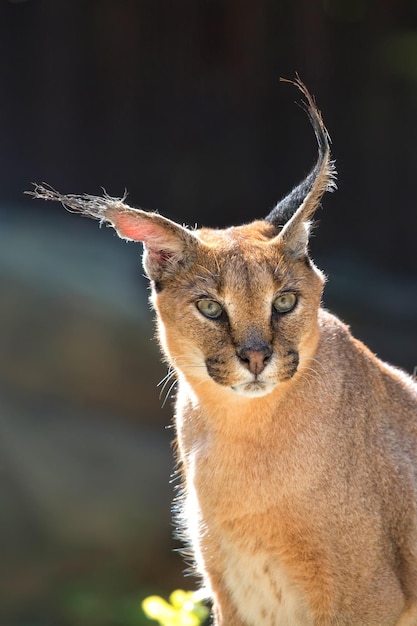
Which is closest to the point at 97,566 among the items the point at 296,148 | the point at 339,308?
the point at 339,308

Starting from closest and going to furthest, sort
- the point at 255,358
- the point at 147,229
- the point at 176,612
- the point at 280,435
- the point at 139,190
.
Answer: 1. the point at 176,612
2. the point at 255,358
3. the point at 147,229
4. the point at 280,435
5. the point at 139,190

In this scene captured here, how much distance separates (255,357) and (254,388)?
138 mm

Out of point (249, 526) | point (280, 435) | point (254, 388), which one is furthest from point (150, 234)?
point (249, 526)

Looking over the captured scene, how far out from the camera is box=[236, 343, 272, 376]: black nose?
3750mm

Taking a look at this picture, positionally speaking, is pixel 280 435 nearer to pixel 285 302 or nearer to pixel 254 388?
pixel 254 388

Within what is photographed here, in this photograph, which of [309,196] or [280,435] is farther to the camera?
[280,435]

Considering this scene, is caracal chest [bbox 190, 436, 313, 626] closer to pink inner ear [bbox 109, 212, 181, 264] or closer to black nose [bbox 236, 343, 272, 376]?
black nose [bbox 236, 343, 272, 376]

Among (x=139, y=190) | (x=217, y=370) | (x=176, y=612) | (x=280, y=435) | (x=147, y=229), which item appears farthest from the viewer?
(x=139, y=190)

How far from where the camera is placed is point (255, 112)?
9203 mm

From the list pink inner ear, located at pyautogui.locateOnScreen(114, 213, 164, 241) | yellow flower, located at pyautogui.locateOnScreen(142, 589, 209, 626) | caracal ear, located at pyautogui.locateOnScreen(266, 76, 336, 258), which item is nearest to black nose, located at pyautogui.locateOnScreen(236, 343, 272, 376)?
caracal ear, located at pyautogui.locateOnScreen(266, 76, 336, 258)

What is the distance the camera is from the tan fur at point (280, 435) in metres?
3.88

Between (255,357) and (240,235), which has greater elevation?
(240,235)

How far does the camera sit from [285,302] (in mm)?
3920

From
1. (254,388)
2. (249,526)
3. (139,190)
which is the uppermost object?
(139,190)
